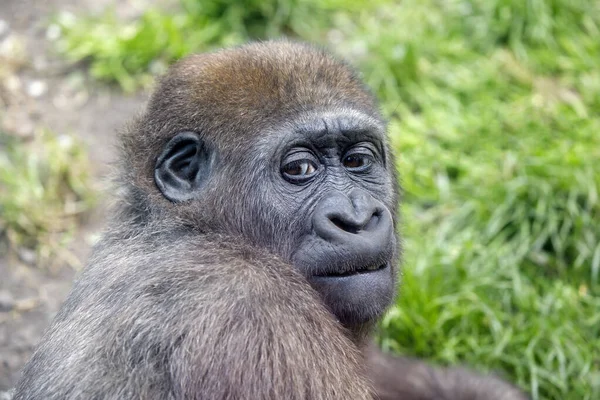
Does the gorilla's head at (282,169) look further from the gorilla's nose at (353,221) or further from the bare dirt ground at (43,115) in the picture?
the bare dirt ground at (43,115)

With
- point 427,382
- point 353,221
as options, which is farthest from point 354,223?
point 427,382

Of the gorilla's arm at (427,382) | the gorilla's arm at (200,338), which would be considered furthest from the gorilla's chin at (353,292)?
the gorilla's arm at (427,382)

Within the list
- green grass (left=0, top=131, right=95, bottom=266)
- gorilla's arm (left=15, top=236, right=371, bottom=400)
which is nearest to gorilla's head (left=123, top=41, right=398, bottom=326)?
gorilla's arm (left=15, top=236, right=371, bottom=400)

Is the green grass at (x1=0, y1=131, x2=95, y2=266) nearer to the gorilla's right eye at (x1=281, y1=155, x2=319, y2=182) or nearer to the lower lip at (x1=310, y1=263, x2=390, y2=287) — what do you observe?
the gorilla's right eye at (x1=281, y1=155, x2=319, y2=182)

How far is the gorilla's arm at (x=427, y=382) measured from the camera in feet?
17.2

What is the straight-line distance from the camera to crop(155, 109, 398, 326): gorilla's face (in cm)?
387

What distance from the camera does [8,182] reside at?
676 centimetres

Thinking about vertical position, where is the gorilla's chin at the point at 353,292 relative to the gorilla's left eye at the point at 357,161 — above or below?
below

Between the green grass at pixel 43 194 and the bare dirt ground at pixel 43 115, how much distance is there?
0.10 m

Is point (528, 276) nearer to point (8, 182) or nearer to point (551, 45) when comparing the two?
point (551, 45)

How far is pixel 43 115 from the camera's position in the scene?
771cm

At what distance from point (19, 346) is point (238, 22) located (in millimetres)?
3909

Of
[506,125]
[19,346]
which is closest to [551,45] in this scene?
[506,125]

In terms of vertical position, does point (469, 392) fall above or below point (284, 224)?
below
